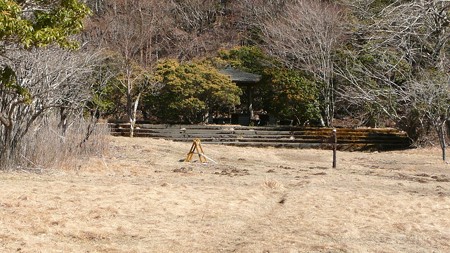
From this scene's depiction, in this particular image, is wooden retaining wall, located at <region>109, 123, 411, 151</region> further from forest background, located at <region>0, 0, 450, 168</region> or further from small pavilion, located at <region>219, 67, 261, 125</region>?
small pavilion, located at <region>219, 67, 261, 125</region>

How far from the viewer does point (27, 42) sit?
845 centimetres

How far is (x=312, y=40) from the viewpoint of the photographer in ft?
101

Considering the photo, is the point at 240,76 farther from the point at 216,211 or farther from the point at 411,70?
the point at 216,211

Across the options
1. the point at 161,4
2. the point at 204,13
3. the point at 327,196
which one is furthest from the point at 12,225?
the point at 204,13

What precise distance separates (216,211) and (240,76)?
2339cm

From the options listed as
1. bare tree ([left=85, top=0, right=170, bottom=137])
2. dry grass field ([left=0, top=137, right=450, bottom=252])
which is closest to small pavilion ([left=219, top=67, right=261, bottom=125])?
bare tree ([left=85, top=0, right=170, bottom=137])

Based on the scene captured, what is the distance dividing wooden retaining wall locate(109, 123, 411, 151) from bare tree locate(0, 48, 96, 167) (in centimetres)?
804

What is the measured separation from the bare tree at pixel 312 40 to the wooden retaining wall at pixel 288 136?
347 cm

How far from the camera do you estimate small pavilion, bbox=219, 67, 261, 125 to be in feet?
103

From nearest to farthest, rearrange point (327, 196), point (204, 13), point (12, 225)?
point (12, 225), point (327, 196), point (204, 13)

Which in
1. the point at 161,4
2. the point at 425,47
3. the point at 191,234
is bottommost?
the point at 191,234

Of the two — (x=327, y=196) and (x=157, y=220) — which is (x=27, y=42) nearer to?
(x=157, y=220)

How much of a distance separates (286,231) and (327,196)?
289cm

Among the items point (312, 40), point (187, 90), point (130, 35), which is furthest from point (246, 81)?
point (130, 35)
